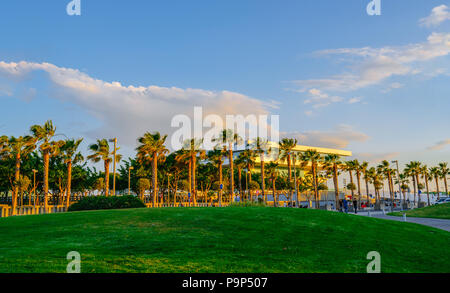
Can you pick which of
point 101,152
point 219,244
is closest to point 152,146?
point 101,152

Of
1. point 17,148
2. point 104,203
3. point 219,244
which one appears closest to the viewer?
point 219,244

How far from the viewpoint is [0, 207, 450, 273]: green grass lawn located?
900 cm

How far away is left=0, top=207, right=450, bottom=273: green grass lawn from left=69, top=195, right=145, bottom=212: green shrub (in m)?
12.4

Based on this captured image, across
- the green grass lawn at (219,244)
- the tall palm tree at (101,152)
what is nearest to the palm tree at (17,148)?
the tall palm tree at (101,152)

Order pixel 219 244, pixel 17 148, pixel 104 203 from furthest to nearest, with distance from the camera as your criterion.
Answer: pixel 17 148 → pixel 104 203 → pixel 219 244

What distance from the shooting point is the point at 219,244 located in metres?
11.6

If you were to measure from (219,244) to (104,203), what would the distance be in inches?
822

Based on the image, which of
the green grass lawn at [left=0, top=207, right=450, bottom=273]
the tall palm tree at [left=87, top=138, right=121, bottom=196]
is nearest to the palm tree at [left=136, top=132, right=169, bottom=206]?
the tall palm tree at [left=87, top=138, right=121, bottom=196]

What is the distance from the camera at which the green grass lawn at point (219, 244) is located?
9000 mm

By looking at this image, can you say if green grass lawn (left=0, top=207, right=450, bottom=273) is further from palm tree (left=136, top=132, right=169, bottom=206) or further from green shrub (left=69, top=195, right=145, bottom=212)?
palm tree (left=136, top=132, right=169, bottom=206)

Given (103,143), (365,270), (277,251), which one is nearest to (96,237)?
(277,251)

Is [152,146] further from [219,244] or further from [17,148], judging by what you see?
[219,244]

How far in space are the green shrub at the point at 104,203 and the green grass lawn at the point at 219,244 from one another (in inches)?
488
